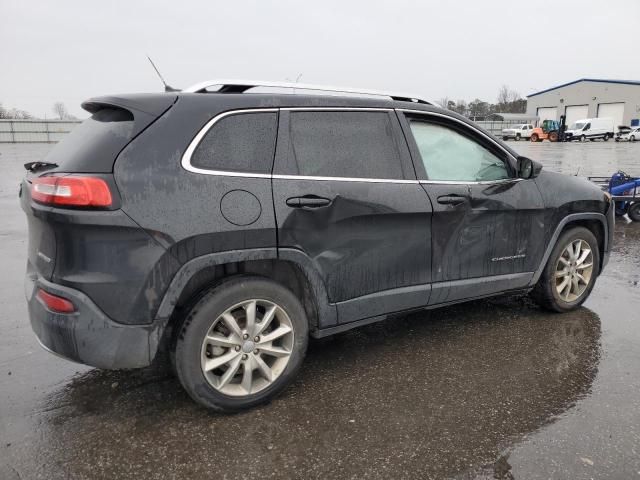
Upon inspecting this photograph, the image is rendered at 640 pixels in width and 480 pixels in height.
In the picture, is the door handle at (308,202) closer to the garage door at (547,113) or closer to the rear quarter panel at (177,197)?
the rear quarter panel at (177,197)

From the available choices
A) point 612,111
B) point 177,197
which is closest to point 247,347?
point 177,197

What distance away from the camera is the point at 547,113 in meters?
72.6

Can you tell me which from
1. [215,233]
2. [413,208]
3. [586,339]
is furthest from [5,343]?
[586,339]

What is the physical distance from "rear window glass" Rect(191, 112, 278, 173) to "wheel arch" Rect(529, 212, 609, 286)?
253 cm

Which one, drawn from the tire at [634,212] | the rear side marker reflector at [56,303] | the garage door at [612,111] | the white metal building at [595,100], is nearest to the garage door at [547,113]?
the white metal building at [595,100]

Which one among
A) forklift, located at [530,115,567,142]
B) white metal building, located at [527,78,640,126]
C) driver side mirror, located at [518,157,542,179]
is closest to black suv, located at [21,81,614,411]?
driver side mirror, located at [518,157,542,179]

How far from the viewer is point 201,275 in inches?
110

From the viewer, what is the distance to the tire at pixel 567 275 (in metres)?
4.25

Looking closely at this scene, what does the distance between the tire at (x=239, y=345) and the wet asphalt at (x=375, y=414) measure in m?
0.15

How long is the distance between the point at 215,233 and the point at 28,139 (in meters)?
50.6

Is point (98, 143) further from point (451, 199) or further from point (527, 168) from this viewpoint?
point (527, 168)

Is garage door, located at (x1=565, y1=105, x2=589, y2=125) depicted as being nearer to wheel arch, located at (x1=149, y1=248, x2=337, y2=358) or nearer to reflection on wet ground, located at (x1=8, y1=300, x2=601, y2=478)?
reflection on wet ground, located at (x1=8, y1=300, x2=601, y2=478)

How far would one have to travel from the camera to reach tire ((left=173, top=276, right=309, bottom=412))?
2.71m

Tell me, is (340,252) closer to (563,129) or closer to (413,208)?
(413,208)
